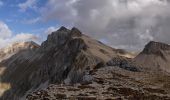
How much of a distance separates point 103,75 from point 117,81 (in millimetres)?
6539

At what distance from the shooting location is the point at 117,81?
6128cm

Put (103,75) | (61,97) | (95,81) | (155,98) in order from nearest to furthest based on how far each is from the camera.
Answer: (61,97)
(155,98)
(95,81)
(103,75)

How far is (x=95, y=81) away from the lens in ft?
196

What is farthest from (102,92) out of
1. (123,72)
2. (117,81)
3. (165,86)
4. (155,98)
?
(123,72)

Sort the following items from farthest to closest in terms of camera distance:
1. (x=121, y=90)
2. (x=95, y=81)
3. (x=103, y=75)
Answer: (x=103, y=75)
(x=95, y=81)
(x=121, y=90)

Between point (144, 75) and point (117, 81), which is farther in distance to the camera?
point (144, 75)

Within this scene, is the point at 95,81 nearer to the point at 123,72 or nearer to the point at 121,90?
the point at 121,90

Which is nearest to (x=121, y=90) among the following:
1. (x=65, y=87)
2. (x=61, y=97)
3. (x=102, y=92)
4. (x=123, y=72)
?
(x=102, y=92)

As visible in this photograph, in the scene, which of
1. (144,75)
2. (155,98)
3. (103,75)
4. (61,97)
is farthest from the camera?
(144,75)

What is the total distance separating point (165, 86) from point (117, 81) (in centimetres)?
783

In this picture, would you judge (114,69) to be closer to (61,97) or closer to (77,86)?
(77,86)

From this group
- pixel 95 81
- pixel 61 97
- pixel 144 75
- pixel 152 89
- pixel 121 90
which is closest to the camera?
pixel 61 97

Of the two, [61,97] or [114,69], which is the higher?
[114,69]

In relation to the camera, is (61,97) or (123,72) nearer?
(61,97)
